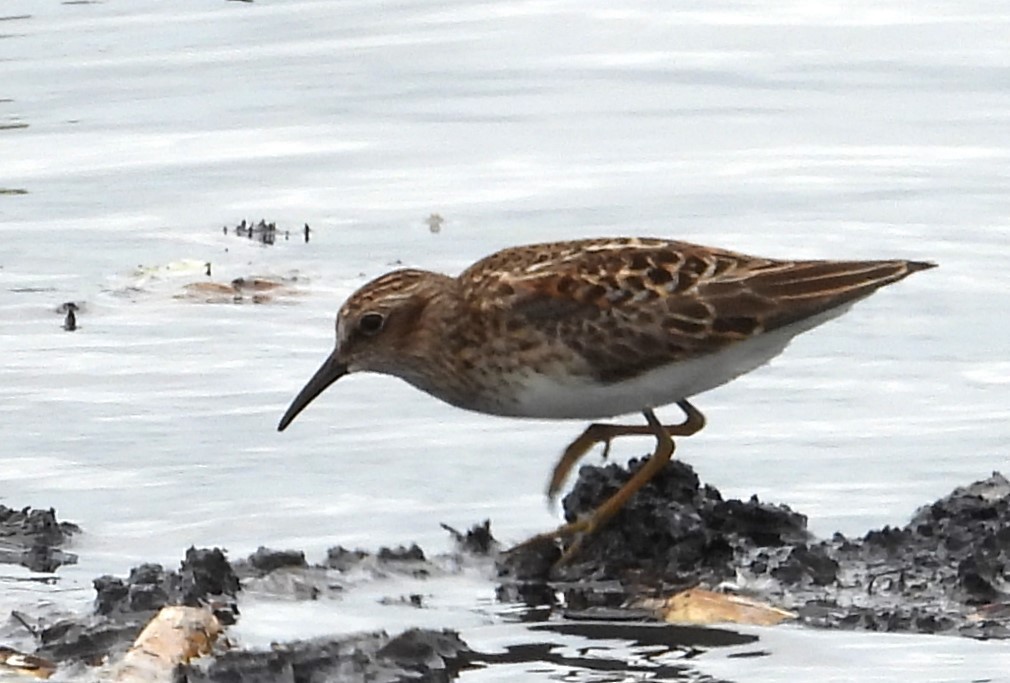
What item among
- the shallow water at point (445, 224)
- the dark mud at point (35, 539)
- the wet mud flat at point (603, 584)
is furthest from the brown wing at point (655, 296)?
the dark mud at point (35, 539)

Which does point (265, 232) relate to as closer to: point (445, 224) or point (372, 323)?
point (445, 224)

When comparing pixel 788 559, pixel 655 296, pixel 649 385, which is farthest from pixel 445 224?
pixel 788 559

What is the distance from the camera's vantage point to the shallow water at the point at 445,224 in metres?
7.76

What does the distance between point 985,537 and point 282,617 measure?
1.88 metres

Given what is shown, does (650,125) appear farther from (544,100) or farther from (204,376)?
(204,376)

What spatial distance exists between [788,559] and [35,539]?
2112mm

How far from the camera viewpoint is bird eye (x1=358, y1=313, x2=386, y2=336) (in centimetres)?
769

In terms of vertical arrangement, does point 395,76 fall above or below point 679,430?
above

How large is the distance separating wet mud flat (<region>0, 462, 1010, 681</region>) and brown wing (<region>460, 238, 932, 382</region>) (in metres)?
0.37

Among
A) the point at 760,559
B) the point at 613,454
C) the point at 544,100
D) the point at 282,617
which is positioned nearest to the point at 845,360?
the point at 613,454

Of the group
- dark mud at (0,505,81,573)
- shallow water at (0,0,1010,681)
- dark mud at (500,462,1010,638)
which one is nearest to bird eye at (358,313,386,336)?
shallow water at (0,0,1010,681)

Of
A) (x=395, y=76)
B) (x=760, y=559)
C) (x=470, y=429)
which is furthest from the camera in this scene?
(x=395, y=76)

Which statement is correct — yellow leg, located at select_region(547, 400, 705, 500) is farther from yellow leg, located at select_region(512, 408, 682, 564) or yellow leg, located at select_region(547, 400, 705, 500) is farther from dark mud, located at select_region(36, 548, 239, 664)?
dark mud, located at select_region(36, 548, 239, 664)

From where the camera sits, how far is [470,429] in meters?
8.42
